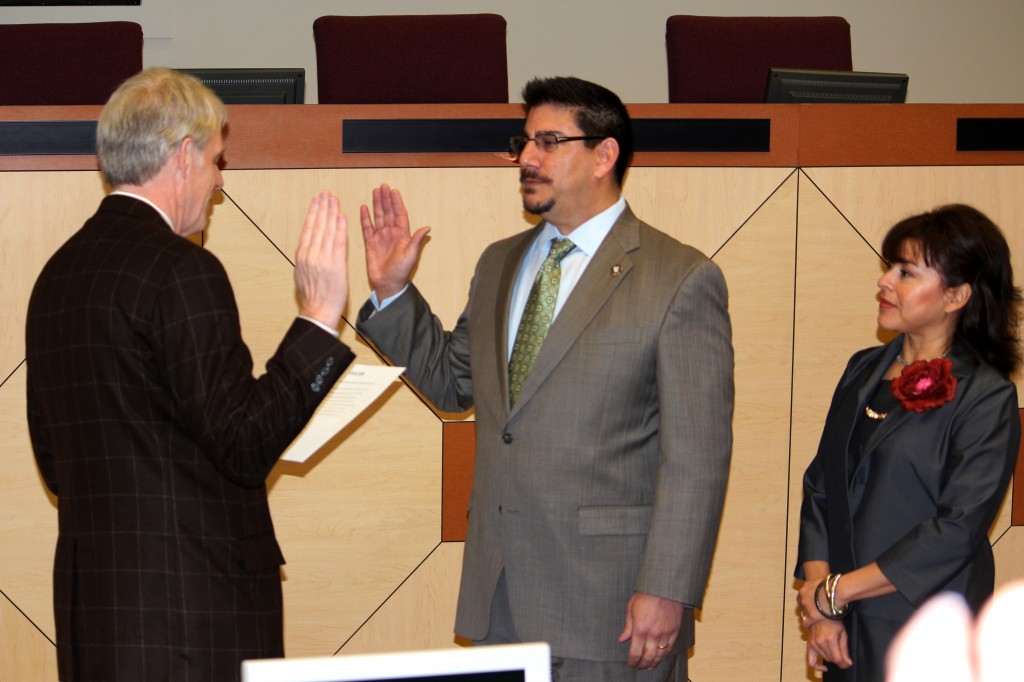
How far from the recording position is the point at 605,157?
2562 millimetres

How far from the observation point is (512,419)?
2375mm

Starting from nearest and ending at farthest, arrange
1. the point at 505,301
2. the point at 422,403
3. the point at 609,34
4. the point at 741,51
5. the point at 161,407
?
the point at 161,407, the point at 505,301, the point at 422,403, the point at 741,51, the point at 609,34

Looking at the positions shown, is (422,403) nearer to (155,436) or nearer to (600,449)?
(600,449)

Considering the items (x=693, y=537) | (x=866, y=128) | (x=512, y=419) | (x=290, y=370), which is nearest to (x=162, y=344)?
(x=290, y=370)

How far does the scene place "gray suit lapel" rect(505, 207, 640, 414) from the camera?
2.35 m

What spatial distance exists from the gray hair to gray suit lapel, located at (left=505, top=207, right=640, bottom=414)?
822 millimetres

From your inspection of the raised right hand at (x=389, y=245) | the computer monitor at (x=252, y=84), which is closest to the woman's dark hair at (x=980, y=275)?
the raised right hand at (x=389, y=245)

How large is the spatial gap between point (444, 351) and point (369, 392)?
319mm

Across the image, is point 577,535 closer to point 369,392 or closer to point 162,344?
point 369,392

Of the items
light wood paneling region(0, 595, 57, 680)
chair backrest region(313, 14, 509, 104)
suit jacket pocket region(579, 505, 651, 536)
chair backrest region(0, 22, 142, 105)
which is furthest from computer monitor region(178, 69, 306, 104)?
suit jacket pocket region(579, 505, 651, 536)

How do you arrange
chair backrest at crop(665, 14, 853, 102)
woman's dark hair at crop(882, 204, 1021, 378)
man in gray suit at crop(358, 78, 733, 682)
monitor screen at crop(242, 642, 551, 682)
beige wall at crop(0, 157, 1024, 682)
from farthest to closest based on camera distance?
1. chair backrest at crop(665, 14, 853, 102)
2. beige wall at crop(0, 157, 1024, 682)
3. woman's dark hair at crop(882, 204, 1021, 378)
4. man in gray suit at crop(358, 78, 733, 682)
5. monitor screen at crop(242, 642, 551, 682)

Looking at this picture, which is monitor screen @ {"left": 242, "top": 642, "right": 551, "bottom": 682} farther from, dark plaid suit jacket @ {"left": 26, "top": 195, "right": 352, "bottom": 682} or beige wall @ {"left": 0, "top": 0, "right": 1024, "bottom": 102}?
beige wall @ {"left": 0, "top": 0, "right": 1024, "bottom": 102}

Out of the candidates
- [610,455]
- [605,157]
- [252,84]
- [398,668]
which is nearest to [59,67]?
[252,84]

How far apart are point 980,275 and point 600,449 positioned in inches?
35.9
